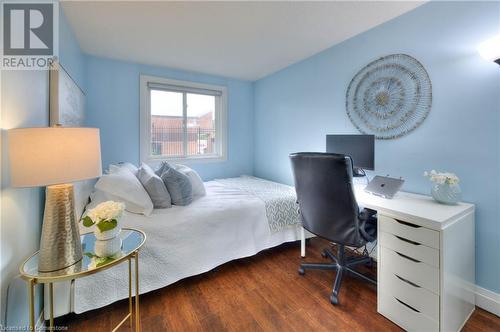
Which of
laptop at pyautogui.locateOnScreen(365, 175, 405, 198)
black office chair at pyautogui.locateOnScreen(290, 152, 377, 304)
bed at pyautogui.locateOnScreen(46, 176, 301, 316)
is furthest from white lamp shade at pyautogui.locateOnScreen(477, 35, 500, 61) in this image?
bed at pyautogui.locateOnScreen(46, 176, 301, 316)

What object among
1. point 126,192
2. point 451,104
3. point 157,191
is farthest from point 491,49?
point 126,192

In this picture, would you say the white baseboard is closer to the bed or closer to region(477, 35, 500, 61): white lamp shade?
the bed

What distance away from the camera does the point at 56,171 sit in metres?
0.98

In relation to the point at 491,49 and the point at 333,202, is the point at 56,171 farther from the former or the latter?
the point at 491,49

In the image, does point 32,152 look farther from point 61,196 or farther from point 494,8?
point 494,8

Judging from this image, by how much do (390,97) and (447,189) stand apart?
975mm

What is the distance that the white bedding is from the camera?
1.58 m

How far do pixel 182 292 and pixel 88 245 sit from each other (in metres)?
0.86

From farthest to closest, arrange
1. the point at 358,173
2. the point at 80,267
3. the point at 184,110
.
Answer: the point at 184,110, the point at 358,173, the point at 80,267

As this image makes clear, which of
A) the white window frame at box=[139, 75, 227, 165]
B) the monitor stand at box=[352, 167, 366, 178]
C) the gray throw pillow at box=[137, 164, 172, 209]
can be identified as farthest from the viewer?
the white window frame at box=[139, 75, 227, 165]

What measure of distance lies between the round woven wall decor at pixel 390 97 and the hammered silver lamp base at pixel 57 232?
2506 millimetres

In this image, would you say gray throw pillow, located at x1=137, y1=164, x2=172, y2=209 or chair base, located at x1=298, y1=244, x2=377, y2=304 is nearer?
chair base, located at x1=298, y1=244, x2=377, y2=304

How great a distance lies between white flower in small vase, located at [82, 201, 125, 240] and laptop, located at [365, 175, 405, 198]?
1.92m

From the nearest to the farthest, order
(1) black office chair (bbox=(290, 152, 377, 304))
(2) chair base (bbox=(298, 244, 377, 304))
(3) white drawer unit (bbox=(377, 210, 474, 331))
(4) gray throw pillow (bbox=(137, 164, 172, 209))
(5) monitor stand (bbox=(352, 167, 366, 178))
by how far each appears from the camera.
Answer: (3) white drawer unit (bbox=(377, 210, 474, 331))
(1) black office chair (bbox=(290, 152, 377, 304))
(2) chair base (bbox=(298, 244, 377, 304))
(4) gray throw pillow (bbox=(137, 164, 172, 209))
(5) monitor stand (bbox=(352, 167, 366, 178))
